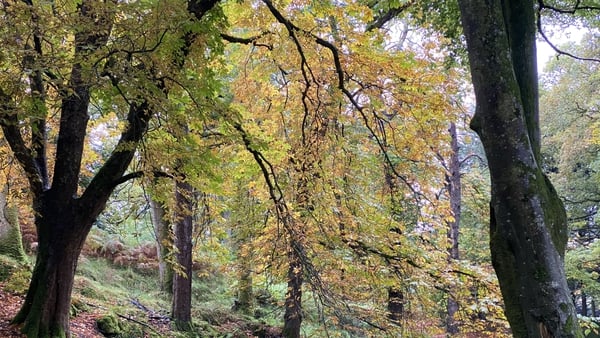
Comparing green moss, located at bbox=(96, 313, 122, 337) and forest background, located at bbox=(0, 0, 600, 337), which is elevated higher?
forest background, located at bbox=(0, 0, 600, 337)

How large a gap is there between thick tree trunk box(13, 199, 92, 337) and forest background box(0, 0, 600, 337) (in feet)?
0.06

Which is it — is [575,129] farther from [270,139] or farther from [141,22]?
[141,22]

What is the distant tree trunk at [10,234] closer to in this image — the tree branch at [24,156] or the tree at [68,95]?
the tree branch at [24,156]

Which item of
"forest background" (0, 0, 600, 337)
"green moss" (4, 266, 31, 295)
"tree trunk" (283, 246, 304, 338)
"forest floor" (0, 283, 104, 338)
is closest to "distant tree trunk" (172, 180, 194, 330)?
"forest background" (0, 0, 600, 337)

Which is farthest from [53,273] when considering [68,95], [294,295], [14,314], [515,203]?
[515,203]

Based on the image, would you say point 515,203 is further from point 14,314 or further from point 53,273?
point 14,314

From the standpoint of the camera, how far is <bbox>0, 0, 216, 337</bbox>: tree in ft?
9.81

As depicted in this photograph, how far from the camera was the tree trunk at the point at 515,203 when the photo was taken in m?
2.23

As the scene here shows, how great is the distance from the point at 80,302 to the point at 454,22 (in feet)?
22.9

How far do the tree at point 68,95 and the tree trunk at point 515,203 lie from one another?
7.24 ft

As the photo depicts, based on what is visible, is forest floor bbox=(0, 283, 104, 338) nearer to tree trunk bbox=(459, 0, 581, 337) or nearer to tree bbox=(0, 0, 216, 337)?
tree bbox=(0, 0, 216, 337)

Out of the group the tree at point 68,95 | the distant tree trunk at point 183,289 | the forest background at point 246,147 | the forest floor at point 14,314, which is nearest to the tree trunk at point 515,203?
the forest background at point 246,147

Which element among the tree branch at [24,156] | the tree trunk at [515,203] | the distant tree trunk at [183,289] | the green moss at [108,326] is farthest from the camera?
the distant tree trunk at [183,289]

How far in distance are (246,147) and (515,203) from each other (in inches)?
119
